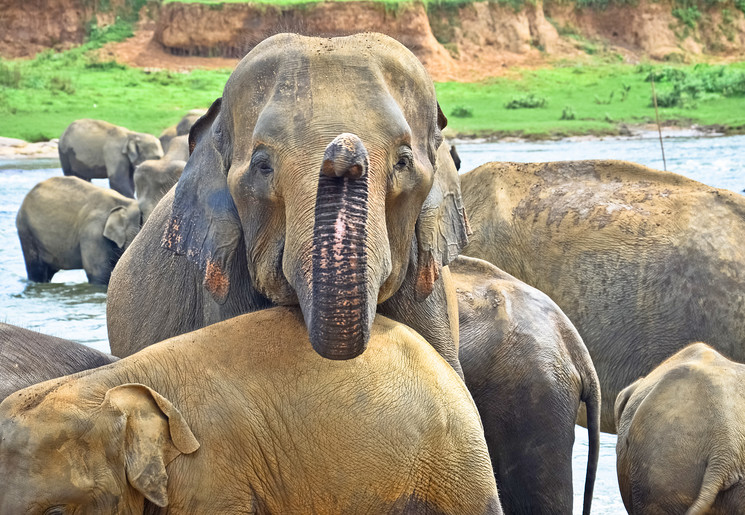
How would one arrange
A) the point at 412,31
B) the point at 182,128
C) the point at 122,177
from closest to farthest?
1. the point at 182,128
2. the point at 122,177
3. the point at 412,31

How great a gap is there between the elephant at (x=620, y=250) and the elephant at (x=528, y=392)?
4.08ft

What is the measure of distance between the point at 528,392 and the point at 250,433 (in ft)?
5.65

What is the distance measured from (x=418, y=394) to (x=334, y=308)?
16.3 inches

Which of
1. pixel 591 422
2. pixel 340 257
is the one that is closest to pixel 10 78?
pixel 591 422

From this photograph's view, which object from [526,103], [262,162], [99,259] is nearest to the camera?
[262,162]

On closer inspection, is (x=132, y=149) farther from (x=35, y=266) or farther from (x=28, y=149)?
(x=28, y=149)

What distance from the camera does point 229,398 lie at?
3498 mm

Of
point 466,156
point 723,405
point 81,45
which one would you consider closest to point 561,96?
point 466,156

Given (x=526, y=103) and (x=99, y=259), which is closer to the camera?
(x=99, y=259)

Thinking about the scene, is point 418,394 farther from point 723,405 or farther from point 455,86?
point 455,86

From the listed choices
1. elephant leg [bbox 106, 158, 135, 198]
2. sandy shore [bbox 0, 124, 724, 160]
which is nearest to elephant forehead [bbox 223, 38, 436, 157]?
elephant leg [bbox 106, 158, 135, 198]

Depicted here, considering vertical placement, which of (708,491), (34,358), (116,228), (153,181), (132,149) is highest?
(34,358)

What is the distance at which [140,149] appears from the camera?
65.1 ft

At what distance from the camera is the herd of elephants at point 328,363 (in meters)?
3.30
